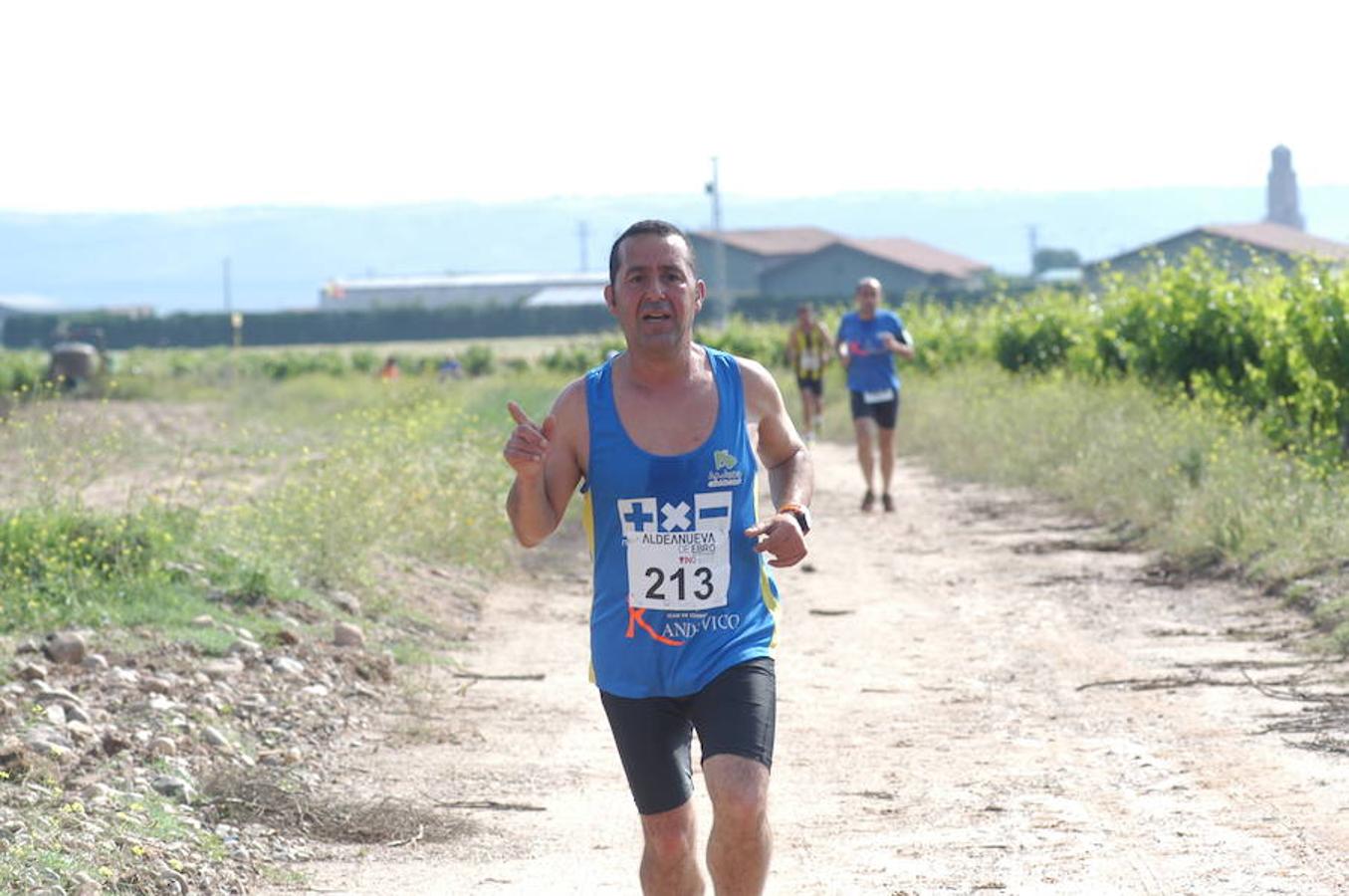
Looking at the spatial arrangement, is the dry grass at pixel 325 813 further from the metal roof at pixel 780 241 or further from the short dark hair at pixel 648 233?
the metal roof at pixel 780 241

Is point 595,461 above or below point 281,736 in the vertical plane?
above

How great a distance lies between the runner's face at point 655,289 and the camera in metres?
5.58

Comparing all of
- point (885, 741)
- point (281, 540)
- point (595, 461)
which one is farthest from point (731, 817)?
point (281, 540)

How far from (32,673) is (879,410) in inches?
402

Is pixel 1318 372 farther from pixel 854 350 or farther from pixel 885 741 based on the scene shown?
pixel 885 741

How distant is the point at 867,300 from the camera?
1827 cm

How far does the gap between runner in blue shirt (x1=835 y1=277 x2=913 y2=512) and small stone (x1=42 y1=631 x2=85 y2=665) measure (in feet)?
31.0

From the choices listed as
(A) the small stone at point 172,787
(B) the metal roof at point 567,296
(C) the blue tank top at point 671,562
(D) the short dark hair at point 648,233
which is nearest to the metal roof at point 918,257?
(B) the metal roof at point 567,296

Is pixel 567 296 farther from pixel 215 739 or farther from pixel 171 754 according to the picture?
pixel 171 754

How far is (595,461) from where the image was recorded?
5.63 meters

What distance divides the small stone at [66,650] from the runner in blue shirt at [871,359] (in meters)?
9.46

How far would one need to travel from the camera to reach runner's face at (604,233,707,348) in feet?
18.3

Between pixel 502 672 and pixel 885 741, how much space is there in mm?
2820

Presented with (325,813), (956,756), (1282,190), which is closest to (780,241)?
(1282,190)
